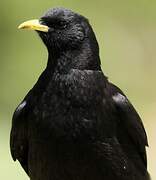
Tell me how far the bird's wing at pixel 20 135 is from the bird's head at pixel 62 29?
1.72 ft

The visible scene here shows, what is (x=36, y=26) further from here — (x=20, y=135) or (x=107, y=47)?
(x=107, y=47)

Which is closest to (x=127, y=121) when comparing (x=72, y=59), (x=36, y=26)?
(x=72, y=59)

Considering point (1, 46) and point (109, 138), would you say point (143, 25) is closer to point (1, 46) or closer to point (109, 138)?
point (1, 46)

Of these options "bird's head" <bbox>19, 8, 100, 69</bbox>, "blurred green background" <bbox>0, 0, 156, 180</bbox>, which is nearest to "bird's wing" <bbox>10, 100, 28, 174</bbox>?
"bird's head" <bbox>19, 8, 100, 69</bbox>

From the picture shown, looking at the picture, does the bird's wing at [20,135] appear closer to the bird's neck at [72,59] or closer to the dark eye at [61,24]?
the bird's neck at [72,59]

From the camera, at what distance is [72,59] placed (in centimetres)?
677

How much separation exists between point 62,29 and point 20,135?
0.89 metres

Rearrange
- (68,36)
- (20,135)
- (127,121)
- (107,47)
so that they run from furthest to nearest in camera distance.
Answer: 1. (107,47)
2. (20,135)
3. (127,121)
4. (68,36)

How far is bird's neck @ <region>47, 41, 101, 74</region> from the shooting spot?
677 centimetres

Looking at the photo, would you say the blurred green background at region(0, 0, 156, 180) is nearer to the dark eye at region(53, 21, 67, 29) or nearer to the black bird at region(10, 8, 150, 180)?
the black bird at region(10, 8, 150, 180)

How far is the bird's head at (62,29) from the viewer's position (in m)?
6.80

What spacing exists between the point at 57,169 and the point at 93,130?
1.32 feet

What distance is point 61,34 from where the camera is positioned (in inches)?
269

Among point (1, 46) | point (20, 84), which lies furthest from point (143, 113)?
point (1, 46)
